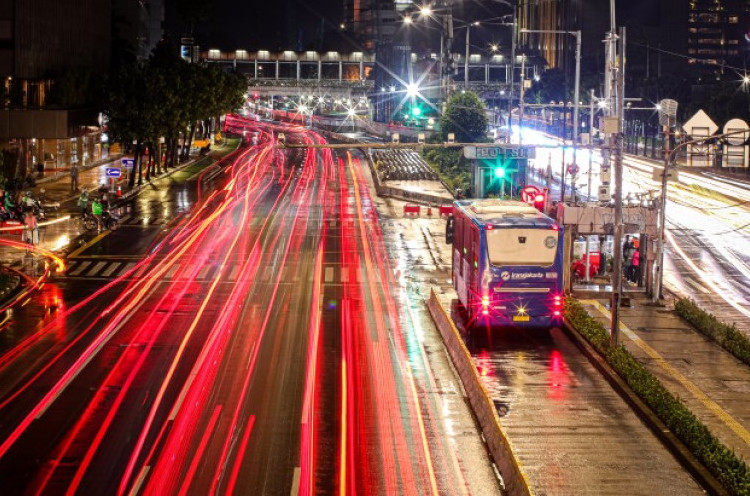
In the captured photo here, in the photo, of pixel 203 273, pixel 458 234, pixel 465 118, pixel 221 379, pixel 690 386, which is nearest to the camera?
pixel 221 379

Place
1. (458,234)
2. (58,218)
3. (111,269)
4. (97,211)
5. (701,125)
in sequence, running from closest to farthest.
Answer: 1. (701,125)
2. (458,234)
3. (111,269)
4. (97,211)
5. (58,218)

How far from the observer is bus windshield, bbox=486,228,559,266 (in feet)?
105

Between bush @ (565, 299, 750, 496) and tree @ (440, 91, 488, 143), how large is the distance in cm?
6628

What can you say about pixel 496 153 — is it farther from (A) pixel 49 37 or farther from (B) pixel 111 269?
(A) pixel 49 37

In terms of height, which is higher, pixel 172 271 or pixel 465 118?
pixel 465 118

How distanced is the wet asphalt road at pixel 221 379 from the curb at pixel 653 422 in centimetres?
383

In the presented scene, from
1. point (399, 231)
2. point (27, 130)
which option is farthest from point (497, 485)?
point (27, 130)

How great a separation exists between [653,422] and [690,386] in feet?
14.9

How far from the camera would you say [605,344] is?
30.4 meters

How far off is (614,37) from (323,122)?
13476 cm

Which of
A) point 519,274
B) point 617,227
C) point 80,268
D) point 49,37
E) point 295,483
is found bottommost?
point 295,483

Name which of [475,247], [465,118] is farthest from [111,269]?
[465,118]

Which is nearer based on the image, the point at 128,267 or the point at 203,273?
the point at 203,273

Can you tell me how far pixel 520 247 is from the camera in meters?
32.2
